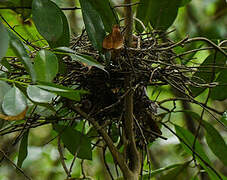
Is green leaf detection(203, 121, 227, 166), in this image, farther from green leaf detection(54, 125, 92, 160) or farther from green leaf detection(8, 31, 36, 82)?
green leaf detection(8, 31, 36, 82)

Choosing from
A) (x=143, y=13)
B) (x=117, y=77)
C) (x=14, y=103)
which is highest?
(x=143, y=13)

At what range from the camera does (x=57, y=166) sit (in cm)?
172

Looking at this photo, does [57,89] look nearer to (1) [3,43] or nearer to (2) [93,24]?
(1) [3,43]

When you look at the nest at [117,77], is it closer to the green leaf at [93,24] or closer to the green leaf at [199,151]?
the green leaf at [93,24]

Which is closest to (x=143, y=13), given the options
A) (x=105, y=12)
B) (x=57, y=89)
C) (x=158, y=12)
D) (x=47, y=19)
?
(x=158, y=12)

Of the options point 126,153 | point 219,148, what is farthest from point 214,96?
point 126,153

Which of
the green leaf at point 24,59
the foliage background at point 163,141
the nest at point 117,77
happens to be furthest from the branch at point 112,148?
the foliage background at point 163,141

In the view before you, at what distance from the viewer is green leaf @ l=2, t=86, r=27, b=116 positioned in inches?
14.8

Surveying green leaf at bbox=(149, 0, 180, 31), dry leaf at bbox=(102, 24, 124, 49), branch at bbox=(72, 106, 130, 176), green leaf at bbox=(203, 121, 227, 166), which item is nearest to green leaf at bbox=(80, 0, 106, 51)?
dry leaf at bbox=(102, 24, 124, 49)

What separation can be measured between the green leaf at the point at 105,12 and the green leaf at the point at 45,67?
0.60 feet

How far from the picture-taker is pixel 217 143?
799 mm

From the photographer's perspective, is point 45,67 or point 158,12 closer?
point 45,67

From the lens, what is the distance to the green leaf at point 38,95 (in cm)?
38

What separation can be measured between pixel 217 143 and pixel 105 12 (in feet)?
1.30
